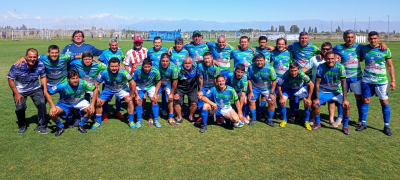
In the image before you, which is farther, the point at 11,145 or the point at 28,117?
the point at 28,117

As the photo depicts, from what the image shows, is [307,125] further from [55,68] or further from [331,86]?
[55,68]

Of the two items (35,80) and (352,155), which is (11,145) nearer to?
(35,80)

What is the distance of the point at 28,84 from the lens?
226 inches

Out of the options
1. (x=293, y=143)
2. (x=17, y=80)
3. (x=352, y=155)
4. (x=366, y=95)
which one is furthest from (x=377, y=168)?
(x=17, y=80)

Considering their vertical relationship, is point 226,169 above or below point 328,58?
below

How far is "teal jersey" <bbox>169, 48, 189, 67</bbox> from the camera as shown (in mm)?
7109

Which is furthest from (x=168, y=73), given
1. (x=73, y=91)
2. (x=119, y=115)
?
(x=73, y=91)

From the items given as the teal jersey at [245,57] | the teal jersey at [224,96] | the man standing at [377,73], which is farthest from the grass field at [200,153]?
the teal jersey at [245,57]

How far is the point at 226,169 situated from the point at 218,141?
1.17 m

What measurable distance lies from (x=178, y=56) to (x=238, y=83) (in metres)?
1.70

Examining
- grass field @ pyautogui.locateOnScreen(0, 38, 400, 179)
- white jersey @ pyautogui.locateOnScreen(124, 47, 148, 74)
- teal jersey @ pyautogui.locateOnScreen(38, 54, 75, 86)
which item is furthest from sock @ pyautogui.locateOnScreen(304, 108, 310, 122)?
teal jersey @ pyautogui.locateOnScreen(38, 54, 75, 86)

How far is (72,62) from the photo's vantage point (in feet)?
21.1

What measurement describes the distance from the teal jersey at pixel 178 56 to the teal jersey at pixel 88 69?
168 cm

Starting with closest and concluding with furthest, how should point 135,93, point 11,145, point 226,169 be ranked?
1. point 226,169
2. point 11,145
3. point 135,93
